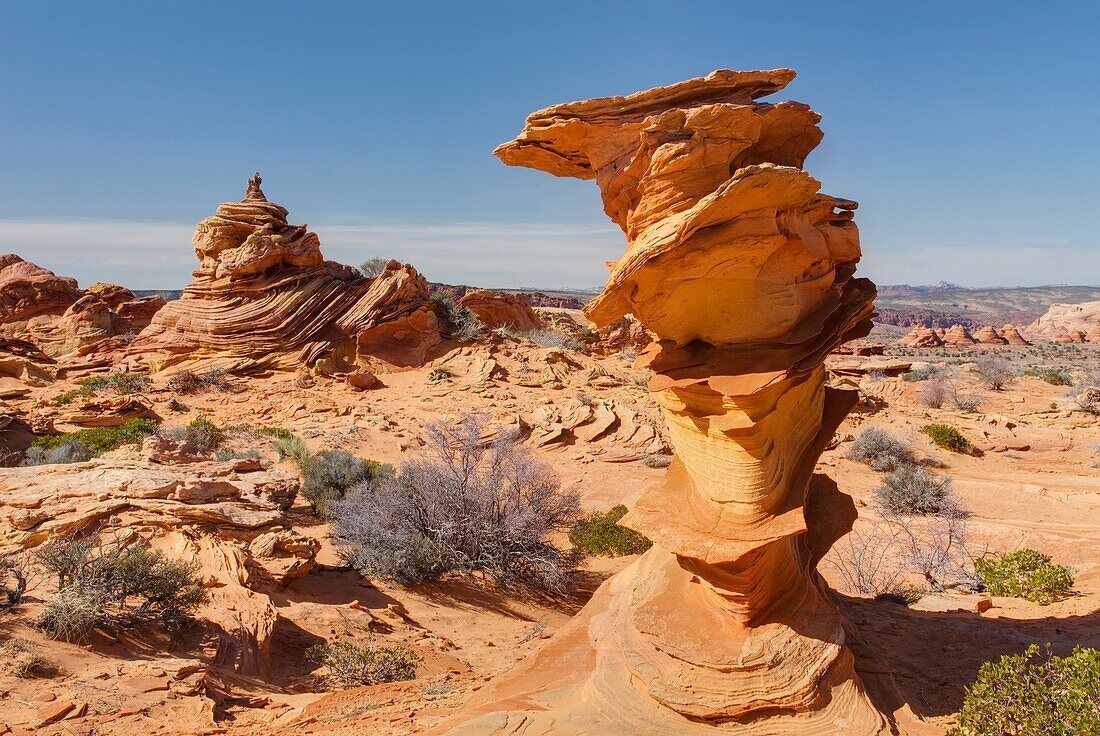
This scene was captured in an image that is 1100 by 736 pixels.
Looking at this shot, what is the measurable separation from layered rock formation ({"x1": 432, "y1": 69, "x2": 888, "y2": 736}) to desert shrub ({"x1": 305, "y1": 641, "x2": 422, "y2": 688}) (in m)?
1.98

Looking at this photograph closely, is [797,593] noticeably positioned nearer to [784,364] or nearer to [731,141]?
[784,364]

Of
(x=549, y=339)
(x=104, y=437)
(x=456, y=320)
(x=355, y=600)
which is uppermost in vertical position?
(x=456, y=320)

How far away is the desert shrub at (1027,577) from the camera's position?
6980 millimetres

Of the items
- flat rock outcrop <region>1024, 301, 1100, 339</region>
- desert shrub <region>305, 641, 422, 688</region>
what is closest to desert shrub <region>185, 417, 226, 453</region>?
desert shrub <region>305, 641, 422, 688</region>

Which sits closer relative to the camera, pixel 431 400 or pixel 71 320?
pixel 431 400

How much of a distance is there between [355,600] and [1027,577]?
7964 mm

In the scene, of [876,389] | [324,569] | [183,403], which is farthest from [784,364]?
[876,389]

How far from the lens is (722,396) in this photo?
13.5 ft

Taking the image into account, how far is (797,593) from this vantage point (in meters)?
4.58

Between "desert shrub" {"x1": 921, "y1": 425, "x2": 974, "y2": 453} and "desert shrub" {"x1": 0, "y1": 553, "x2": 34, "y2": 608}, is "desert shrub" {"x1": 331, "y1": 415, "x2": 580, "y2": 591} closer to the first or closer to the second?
"desert shrub" {"x1": 0, "y1": 553, "x2": 34, "y2": 608}

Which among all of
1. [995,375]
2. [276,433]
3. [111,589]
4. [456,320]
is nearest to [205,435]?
[276,433]

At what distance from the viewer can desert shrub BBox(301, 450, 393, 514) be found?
10891 mm

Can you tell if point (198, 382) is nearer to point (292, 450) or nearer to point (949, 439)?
point (292, 450)

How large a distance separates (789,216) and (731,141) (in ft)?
1.93
